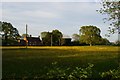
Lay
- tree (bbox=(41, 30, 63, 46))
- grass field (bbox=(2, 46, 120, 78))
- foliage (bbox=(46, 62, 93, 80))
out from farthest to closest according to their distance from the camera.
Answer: tree (bbox=(41, 30, 63, 46))
grass field (bbox=(2, 46, 120, 78))
foliage (bbox=(46, 62, 93, 80))

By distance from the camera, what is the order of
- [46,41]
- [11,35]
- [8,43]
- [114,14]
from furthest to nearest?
[46,41], [11,35], [8,43], [114,14]

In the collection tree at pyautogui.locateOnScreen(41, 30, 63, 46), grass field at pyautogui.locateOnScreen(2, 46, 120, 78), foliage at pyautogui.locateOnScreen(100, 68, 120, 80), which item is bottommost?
grass field at pyautogui.locateOnScreen(2, 46, 120, 78)

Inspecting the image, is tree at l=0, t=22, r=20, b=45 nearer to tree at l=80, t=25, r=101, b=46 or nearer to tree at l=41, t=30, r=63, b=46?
tree at l=41, t=30, r=63, b=46

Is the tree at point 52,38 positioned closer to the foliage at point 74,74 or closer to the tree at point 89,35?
the tree at point 89,35

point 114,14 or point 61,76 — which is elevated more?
point 114,14

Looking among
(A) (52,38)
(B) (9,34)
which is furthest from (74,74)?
(A) (52,38)

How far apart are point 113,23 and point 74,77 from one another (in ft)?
7.67

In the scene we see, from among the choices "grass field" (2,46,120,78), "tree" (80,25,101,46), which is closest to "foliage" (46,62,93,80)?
"grass field" (2,46,120,78)

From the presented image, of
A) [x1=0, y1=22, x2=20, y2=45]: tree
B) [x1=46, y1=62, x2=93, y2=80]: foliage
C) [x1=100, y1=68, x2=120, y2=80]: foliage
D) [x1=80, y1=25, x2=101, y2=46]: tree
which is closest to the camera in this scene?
[x1=46, y1=62, x2=93, y2=80]: foliage

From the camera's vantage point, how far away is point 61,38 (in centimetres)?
13762

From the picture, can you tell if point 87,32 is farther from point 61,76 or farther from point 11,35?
point 61,76

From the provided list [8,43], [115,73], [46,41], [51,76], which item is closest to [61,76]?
[51,76]

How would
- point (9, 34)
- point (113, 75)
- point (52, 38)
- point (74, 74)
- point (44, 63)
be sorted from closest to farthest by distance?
point (74, 74) < point (113, 75) < point (44, 63) < point (9, 34) < point (52, 38)

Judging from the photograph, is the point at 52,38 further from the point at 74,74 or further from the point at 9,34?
the point at 74,74
